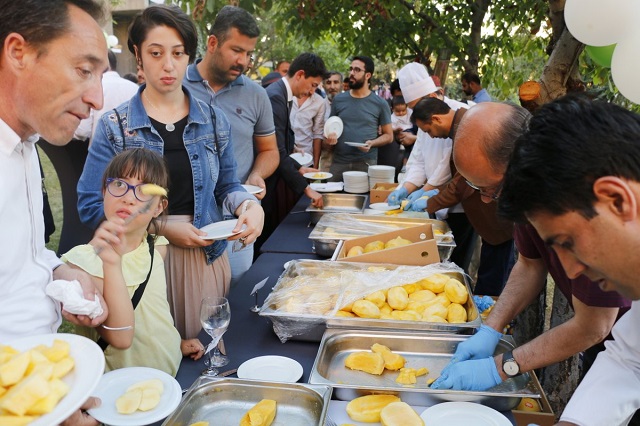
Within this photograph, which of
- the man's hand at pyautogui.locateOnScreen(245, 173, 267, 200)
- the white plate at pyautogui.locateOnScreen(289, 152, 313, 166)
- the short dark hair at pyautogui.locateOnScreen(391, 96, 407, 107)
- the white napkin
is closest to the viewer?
the white napkin

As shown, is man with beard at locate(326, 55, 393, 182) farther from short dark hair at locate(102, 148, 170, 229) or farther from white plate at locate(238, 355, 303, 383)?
white plate at locate(238, 355, 303, 383)

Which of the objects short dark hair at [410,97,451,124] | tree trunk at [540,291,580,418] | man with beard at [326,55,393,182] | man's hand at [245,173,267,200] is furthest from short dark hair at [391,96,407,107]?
tree trunk at [540,291,580,418]

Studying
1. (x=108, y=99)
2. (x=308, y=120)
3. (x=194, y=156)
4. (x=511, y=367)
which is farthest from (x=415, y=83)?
(x=511, y=367)

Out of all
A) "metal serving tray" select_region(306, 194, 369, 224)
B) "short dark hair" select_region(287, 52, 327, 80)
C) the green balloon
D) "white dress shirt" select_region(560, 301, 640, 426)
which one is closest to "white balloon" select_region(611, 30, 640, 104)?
the green balloon

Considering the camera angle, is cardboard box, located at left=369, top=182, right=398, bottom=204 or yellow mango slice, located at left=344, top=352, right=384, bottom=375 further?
cardboard box, located at left=369, top=182, right=398, bottom=204

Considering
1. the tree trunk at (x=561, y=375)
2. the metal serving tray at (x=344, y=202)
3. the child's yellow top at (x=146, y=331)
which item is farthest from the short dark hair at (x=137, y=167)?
the tree trunk at (x=561, y=375)

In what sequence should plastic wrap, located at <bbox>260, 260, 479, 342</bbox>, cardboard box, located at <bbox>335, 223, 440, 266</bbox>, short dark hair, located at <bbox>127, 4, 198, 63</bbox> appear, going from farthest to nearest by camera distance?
cardboard box, located at <bbox>335, 223, 440, 266</bbox>
short dark hair, located at <bbox>127, 4, 198, 63</bbox>
plastic wrap, located at <bbox>260, 260, 479, 342</bbox>

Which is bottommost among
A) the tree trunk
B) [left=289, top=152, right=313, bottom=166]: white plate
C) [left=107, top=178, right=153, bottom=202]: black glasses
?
the tree trunk

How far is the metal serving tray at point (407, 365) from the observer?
1396 mm

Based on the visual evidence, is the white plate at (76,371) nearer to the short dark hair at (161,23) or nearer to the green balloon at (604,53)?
the short dark hair at (161,23)

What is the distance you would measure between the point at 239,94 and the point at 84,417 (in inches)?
84.7

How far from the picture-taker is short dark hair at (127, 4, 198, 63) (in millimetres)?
2014

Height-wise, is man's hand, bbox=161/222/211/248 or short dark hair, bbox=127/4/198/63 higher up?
short dark hair, bbox=127/4/198/63

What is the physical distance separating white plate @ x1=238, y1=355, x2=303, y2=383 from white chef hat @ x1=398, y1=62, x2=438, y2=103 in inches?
121
